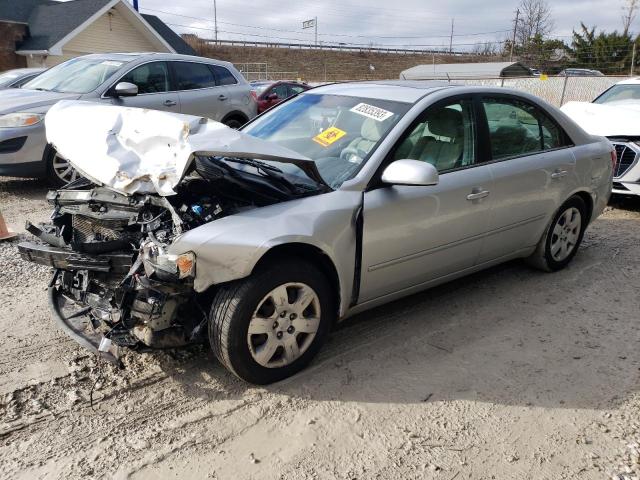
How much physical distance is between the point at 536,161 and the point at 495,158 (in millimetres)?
526

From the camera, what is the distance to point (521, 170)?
14.0 feet

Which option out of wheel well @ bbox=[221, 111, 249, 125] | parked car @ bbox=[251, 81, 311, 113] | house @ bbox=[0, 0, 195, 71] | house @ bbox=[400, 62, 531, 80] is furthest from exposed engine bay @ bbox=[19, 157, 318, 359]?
house @ bbox=[400, 62, 531, 80]

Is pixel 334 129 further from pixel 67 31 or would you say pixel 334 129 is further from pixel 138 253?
pixel 67 31

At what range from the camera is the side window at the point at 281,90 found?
14.6 meters

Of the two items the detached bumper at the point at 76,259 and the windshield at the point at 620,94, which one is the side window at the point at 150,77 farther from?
the windshield at the point at 620,94

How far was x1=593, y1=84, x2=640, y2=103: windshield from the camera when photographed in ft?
28.5

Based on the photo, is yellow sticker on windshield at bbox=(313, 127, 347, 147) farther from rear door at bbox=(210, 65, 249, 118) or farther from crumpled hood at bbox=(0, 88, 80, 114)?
rear door at bbox=(210, 65, 249, 118)

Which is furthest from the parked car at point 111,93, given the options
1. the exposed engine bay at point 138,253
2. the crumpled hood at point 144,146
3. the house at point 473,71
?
A: the house at point 473,71

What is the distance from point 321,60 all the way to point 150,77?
5277 centimetres

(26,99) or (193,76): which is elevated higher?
(193,76)

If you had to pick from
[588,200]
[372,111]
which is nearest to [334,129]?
[372,111]

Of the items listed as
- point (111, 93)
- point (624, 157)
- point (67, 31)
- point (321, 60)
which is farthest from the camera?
point (321, 60)

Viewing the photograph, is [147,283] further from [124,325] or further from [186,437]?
[186,437]

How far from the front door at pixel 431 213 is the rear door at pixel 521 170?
174 mm
